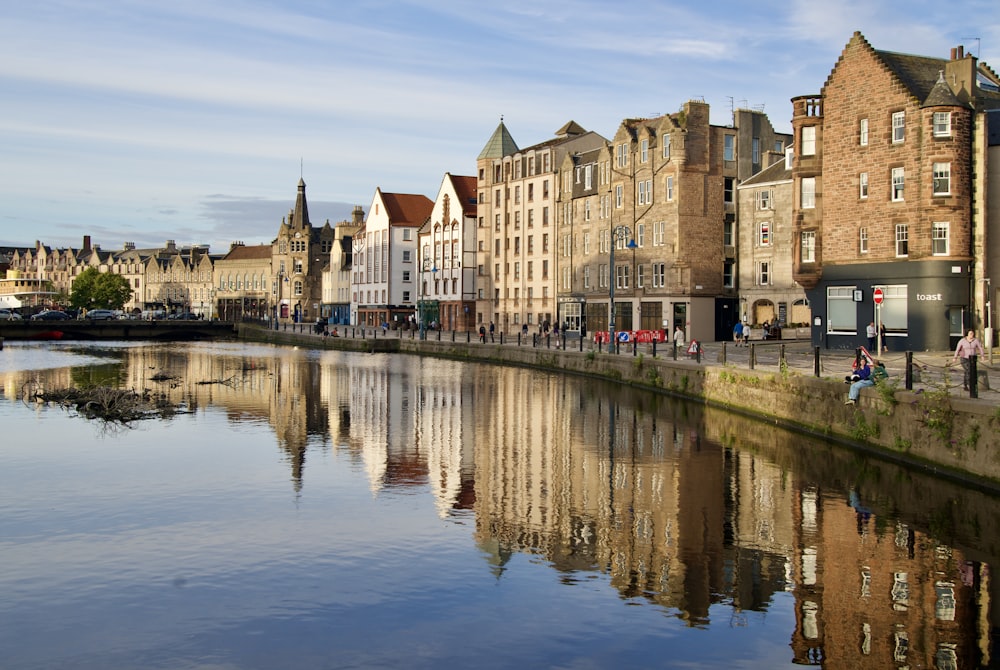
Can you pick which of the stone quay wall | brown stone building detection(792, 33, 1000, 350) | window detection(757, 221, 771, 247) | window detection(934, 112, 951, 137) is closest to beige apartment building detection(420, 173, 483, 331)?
window detection(757, 221, 771, 247)

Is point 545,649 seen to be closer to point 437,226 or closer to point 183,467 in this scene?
point 183,467

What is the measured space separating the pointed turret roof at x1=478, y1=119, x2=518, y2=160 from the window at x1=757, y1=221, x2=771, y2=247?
34.9 metres

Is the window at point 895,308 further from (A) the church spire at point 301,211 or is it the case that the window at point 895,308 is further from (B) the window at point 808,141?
(A) the church spire at point 301,211

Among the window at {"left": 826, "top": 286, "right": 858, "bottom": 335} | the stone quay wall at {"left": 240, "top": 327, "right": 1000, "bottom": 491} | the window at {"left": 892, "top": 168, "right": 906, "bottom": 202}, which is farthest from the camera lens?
the window at {"left": 826, "top": 286, "right": 858, "bottom": 335}

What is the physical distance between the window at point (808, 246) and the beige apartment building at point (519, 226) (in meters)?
33.7

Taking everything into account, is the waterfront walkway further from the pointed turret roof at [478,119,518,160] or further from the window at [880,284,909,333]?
the pointed turret roof at [478,119,518,160]

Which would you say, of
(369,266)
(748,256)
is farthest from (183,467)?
(369,266)

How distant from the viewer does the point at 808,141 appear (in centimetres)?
5016

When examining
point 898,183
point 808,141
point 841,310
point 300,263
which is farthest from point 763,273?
point 300,263

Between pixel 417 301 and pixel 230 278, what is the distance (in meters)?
68.2

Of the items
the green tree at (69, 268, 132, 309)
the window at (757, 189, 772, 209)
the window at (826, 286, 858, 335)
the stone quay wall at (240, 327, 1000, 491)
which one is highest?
the window at (757, 189, 772, 209)

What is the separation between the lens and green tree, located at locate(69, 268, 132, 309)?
554 feet

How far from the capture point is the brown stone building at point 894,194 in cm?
4372

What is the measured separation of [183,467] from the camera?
26.2 metres
